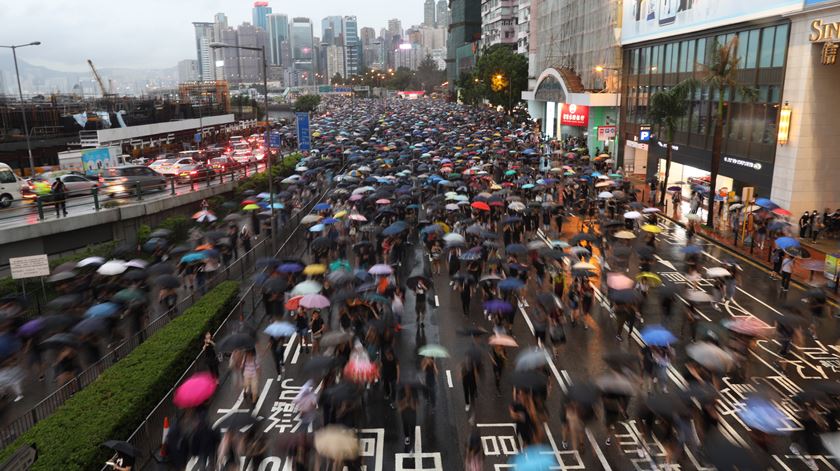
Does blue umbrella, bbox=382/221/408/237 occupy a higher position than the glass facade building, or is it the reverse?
the glass facade building

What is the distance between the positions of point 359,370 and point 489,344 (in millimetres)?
3241

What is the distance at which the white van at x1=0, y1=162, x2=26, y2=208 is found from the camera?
2316 cm

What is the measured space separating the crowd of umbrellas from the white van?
361 inches

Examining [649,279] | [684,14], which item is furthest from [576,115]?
[649,279]

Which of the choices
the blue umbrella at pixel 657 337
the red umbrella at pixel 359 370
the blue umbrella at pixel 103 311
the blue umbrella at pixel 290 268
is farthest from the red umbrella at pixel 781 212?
the blue umbrella at pixel 103 311

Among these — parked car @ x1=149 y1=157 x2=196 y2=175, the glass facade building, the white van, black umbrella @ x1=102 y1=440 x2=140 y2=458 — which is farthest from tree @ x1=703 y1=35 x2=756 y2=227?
the white van

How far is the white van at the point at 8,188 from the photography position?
912 inches

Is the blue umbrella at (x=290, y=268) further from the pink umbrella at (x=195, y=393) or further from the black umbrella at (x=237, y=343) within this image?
the pink umbrella at (x=195, y=393)

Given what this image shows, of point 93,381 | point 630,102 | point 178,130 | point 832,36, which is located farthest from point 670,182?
point 178,130

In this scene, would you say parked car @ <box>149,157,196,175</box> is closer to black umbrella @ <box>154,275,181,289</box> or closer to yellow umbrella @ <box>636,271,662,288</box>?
black umbrella @ <box>154,275,181,289</box>

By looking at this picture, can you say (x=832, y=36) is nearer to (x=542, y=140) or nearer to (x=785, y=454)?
(x=785, y=454)

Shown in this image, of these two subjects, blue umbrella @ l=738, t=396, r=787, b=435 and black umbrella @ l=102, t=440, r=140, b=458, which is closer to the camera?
blue umbrella @ l=738, t=396, r=787, b=435

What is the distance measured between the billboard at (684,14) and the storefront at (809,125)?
4.41 feet

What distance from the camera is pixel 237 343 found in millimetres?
11742
